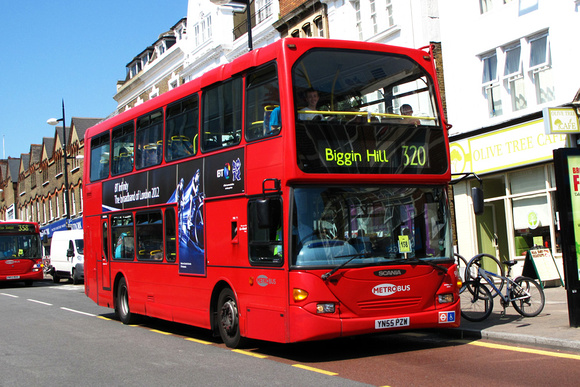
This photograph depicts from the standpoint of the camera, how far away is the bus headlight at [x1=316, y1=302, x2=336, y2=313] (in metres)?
9.08

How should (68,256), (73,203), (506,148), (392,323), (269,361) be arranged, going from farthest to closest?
(73,203) < (68,256) < (506,148) < (269,361) < (392,323)

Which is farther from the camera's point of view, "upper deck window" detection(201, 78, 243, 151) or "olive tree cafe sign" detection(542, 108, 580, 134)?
"olive tree cafe sign" detection(542, 108, 580, 134)

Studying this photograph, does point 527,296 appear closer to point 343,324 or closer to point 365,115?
point 343,324

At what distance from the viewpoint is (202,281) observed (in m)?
11.7

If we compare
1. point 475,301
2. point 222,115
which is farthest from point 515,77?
point 222,115

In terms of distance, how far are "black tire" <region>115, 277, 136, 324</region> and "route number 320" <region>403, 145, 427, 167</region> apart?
25.0 ft

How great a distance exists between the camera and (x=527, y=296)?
11758 mm

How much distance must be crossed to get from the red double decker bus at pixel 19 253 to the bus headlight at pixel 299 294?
87.0 ft

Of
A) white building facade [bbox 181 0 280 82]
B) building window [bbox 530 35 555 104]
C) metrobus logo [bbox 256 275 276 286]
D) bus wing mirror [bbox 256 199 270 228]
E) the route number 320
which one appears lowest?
A: metrobus logo [bbox 256 275 276 286]

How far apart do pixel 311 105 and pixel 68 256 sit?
87.2 feet

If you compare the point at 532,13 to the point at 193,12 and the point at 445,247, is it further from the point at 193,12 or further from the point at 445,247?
the point at 193,12

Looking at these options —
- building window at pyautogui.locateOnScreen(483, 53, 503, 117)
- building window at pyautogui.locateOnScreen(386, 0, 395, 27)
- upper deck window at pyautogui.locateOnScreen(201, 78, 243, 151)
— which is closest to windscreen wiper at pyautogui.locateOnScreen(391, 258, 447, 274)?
upper deck window at pyautogui.locateOnScreen(201, 78, 243, 151)

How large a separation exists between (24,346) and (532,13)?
46.8 ft

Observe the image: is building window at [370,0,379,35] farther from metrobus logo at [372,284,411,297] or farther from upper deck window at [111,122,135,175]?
metrobus logo at [372,284,411,297]
